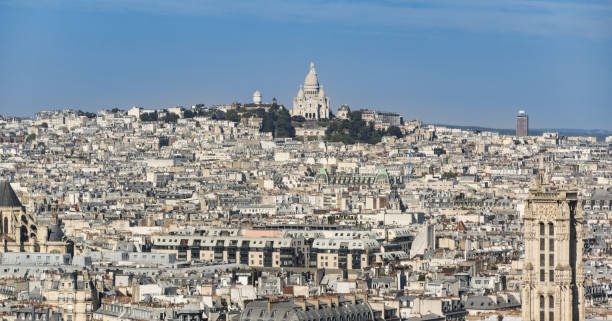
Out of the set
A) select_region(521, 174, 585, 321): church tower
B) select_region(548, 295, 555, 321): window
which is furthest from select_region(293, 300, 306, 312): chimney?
select_region(548, 295, 555, 321): window

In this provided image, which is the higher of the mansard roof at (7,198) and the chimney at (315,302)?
the mansard roof at (7,198)

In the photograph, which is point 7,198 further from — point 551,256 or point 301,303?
point 551,256

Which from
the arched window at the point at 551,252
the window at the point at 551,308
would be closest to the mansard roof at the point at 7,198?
the window at the point at 551,308

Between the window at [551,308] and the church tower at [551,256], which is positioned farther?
the window at [551,308]

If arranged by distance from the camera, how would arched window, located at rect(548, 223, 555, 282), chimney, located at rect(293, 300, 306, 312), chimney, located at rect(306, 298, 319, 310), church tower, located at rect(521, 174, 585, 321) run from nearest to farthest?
1. church tower, located at rect(521, 174, 585, 321)
2. arched window, located at rect(548, 223, 555, 282)
3. chimney, located at rect(293, 300, 306, 312)
4. chimney, located at rect(306, 298, 319, 310)

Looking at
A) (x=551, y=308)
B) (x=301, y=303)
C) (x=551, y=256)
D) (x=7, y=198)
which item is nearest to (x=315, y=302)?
(x=301, y=303)

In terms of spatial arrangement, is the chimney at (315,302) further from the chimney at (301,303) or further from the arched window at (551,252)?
the arched window at (551,252)

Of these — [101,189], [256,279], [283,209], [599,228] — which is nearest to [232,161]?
[101,189]

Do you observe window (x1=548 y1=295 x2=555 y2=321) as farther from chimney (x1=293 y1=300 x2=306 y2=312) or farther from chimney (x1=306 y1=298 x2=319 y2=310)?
chimney (x1=306 y1=298 x2=319 y2=310)
